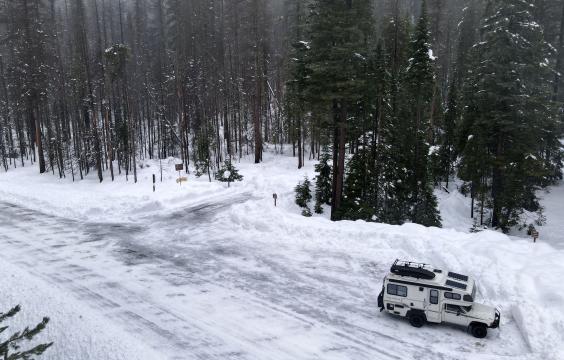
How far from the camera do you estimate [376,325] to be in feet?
37.5

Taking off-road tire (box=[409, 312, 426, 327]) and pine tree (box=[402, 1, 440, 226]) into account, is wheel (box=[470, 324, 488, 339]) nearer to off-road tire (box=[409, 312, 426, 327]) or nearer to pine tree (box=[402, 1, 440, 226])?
off-road tire (box=[409, 312, 426, 327])

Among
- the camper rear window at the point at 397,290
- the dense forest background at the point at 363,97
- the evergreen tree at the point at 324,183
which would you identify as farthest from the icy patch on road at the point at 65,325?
the evergreen tree at the point at 324,183

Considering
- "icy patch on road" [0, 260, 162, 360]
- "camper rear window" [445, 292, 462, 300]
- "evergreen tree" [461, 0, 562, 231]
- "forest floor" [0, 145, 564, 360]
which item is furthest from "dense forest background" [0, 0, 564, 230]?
"icy patch on road" [0, 260, 162, 360]

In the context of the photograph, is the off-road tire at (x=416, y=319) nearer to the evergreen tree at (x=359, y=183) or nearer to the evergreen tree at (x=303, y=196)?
the evergreen tree at (x=359, y=183)

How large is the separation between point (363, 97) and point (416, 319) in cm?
1669

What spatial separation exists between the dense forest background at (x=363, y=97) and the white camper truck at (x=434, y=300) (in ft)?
37.9

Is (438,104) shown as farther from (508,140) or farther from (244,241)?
(244,241)

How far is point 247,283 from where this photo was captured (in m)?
14.3

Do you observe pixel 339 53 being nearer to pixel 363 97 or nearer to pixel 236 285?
pixel 363 97

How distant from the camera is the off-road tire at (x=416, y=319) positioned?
11352 mm

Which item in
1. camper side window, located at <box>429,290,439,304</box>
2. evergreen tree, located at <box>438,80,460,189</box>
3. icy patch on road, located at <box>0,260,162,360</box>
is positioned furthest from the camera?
evergreen tree, located at <box>438,80,460,189</box>

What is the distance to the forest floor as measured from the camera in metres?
10.6

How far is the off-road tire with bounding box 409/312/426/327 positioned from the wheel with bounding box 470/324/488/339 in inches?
49.4

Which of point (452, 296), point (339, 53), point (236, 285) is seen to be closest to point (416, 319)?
point (452, 296)
